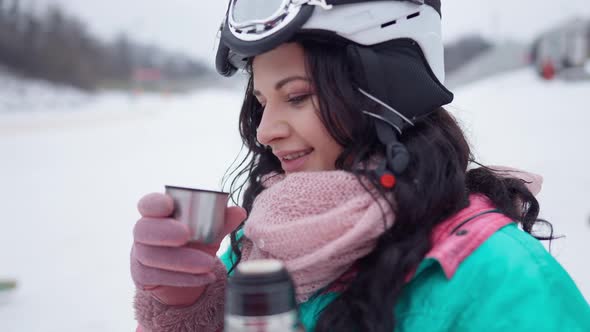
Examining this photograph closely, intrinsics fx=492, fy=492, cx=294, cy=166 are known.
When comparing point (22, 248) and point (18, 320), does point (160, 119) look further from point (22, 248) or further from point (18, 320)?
point (18, 320)

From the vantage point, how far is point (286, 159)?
129 centimetres

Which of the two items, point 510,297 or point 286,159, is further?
point 286,159

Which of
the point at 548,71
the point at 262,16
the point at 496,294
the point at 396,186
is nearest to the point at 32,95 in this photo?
the point at 548,71

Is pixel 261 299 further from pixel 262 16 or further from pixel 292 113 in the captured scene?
pixel 262 16

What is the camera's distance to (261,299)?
0.62 metres

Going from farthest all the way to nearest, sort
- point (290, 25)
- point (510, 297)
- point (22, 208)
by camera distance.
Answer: point (22, 208) → point (290, 25) → point (510, 297)

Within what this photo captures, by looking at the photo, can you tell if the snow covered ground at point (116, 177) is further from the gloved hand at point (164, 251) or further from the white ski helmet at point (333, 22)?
the gloved hand at point (164, 251)

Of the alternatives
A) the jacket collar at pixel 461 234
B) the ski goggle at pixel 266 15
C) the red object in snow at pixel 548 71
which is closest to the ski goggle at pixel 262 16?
the ski goggle at pixel 266 15

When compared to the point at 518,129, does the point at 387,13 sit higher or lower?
higher

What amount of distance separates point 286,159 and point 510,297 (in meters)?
→ 0.63

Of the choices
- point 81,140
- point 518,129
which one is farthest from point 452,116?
point 81,140

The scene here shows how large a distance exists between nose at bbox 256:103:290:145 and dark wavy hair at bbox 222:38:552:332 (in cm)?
11

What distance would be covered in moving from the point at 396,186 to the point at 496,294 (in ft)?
0.95

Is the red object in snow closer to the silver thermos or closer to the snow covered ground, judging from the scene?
the snow covered ground
